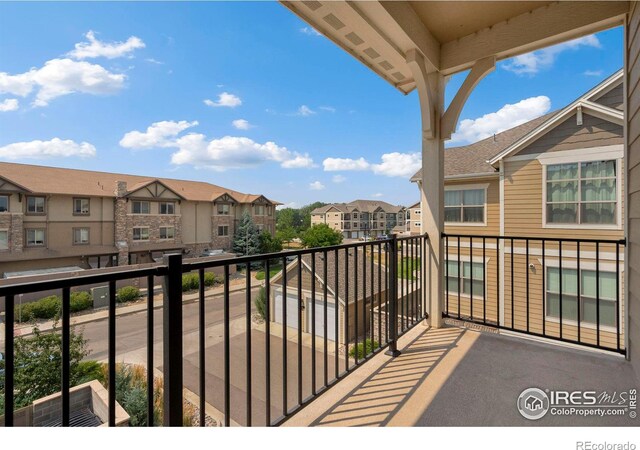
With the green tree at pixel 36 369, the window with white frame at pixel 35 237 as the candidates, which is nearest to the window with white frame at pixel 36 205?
the window with white frame at pixel 35 237

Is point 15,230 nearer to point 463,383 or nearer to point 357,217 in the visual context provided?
point 463,383

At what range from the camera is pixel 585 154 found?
4.97 meters

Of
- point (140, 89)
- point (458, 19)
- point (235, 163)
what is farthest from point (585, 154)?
point (235, 163)

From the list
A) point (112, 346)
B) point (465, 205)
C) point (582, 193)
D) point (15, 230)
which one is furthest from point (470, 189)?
point (15, 230)

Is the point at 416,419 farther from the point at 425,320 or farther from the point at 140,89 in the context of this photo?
the point at 140,89

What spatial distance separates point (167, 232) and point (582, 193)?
51.6ft

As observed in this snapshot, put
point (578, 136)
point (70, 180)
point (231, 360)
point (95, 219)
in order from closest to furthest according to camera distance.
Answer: point (578, 136) < point (231, 360) < point (95, 219) < point (70, 180)

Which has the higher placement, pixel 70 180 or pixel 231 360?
pixel 70 180

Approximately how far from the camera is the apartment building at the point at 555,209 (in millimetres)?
4684

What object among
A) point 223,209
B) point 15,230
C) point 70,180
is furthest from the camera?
point 223,209

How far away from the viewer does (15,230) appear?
11.3 metres

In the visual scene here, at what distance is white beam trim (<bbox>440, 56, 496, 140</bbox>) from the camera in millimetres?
2098

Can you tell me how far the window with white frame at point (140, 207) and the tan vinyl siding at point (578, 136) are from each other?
14.8 m
